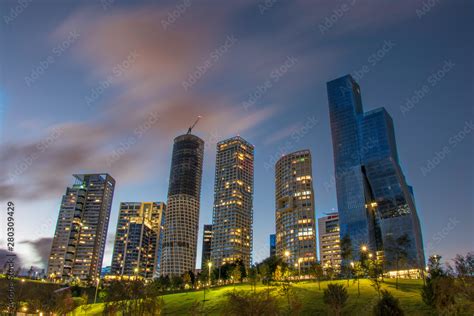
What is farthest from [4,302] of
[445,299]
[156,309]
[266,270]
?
[445,299]

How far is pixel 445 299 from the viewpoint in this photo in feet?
182

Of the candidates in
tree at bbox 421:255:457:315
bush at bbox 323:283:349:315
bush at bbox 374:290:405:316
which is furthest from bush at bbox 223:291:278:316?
tree at bbox 421:255:457:315

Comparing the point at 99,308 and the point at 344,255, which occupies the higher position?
the point at 344,255

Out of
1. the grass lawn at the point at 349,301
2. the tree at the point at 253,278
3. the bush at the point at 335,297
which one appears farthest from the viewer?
the tree at the point at 253,278

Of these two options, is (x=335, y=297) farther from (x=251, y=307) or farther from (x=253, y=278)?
(x=253, y=278)

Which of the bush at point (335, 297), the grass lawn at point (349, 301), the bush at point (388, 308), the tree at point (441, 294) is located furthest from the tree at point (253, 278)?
the bush at point (388, 308)

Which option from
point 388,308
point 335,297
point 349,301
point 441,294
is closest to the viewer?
point 388,308

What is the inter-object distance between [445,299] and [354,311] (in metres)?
15.4

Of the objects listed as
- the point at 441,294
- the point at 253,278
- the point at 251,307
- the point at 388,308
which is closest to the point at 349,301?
the point at 441,294

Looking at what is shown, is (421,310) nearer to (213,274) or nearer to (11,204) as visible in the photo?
(11,204)

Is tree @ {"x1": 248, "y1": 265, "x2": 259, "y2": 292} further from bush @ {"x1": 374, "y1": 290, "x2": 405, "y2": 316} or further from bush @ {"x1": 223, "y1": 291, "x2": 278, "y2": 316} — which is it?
bush @ {"x1": 223, "y1": 291, "x2": 278, "y2": 316}

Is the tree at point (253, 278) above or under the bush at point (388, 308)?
above

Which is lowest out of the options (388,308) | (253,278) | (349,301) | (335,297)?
(388,308)

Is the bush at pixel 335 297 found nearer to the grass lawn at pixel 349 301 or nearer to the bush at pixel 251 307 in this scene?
the grass lawn at pixel 349 301
